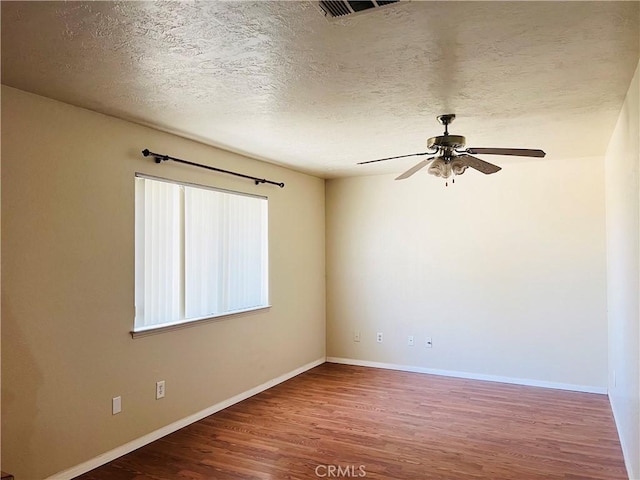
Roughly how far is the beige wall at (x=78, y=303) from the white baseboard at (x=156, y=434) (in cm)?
5

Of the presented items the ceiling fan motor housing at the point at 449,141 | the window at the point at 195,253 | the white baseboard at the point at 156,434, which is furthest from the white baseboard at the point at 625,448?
the window at the point at 195,253

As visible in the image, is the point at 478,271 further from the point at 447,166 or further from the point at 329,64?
the point at 329,64

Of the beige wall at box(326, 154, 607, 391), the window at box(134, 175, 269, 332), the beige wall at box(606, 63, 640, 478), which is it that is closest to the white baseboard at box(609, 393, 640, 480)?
the beige wall at box(606, 63, 640, 478)

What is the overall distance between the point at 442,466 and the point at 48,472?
244 cm

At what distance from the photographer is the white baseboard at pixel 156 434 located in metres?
2.98

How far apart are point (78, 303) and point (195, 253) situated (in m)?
1.20

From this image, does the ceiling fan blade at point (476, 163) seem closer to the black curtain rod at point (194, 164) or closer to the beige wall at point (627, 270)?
the beige wall at point (627, 270)

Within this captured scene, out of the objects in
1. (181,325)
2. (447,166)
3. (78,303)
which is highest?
(447,166)

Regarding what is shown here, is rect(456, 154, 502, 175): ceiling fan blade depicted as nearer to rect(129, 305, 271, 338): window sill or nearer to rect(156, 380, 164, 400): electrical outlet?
rect(129, 305, 271, 338): window sill

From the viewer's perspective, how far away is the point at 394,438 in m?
3.57

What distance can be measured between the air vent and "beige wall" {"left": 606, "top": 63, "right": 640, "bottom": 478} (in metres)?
1.49

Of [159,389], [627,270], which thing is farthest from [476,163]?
[159,389]

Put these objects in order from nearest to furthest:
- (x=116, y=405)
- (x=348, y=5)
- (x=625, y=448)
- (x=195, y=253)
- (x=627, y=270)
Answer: (x=348, y=5), (x=627, y=270), (x=625, y=448), (x=116, y=405), (x=195, y=253)

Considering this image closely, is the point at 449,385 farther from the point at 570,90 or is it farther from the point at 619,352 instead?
the point at 570,90
